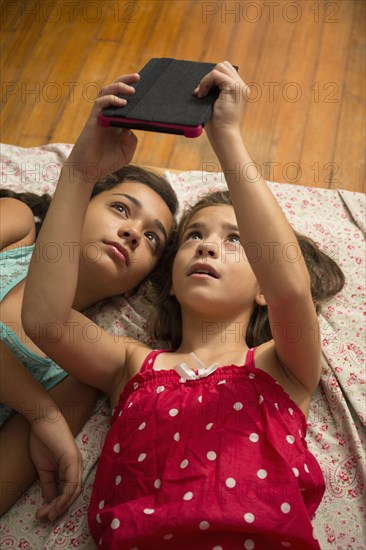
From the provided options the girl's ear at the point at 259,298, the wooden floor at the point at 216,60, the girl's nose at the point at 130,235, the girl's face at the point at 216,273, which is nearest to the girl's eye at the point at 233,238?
the girl's face at the point at 216,273

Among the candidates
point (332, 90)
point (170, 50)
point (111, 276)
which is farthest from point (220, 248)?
point (170, 50)

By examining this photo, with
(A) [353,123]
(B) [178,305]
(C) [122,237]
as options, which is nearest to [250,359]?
(B) [178,305]

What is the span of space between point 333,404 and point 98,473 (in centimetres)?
49

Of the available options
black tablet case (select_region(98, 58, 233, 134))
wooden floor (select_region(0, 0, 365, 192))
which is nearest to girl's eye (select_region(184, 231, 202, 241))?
black tablet case (select_region(98, 58, 233, 134))

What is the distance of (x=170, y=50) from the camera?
7.52ft

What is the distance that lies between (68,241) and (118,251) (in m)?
0.28

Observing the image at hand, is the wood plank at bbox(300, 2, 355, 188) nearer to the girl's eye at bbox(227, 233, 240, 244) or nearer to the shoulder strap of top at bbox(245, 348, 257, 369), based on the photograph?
the girl's eye at bbox(227, 233, 240, 244)

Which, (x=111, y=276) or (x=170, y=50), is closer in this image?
(x=111, y=276)

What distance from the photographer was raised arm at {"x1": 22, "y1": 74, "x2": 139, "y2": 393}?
1044 mm

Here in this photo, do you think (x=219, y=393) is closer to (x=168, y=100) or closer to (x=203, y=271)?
(x=203, y=271)

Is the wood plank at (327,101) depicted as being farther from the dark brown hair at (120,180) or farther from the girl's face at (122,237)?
the girl's face at (122,237)

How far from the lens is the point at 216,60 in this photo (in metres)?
2.23

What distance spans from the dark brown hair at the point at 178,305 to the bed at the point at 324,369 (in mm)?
33

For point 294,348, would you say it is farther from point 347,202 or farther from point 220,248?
point 347,202
